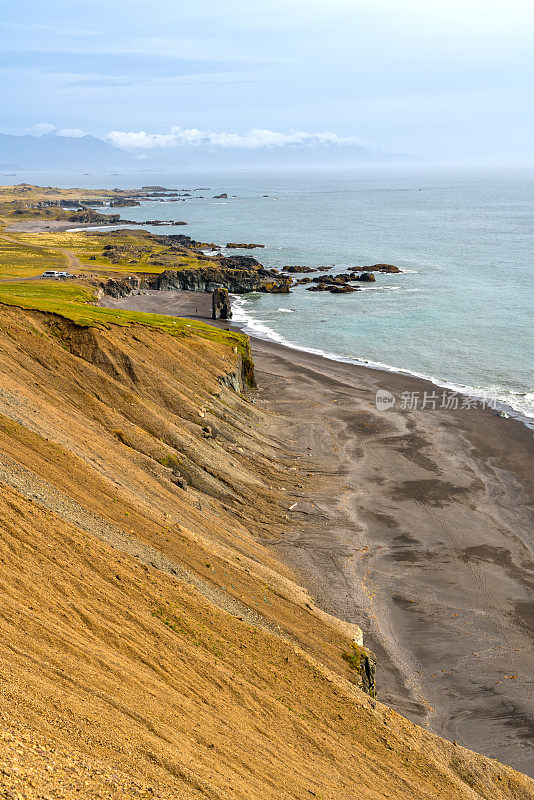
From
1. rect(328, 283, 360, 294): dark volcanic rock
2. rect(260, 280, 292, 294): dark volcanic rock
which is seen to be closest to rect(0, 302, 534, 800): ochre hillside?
rect(260, 280, 292, 294): dark volcanic rock

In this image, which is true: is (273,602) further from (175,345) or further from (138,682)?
(175,345)

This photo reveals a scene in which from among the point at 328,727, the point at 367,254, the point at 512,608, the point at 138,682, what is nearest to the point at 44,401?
the point at 138,682

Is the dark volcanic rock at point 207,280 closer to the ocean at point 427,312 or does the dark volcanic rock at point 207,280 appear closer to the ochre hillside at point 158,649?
the ocean at point 427,312

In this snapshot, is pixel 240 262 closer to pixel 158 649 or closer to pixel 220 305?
pixel 220 305

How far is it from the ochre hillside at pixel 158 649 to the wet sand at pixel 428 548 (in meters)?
2.88

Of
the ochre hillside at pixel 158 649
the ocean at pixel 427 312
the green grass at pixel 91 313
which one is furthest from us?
the ocean at pixel 427 312

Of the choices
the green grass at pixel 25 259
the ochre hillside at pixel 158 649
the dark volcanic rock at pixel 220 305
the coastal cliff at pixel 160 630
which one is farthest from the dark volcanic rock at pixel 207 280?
the ochre hillside at pixel 158 649

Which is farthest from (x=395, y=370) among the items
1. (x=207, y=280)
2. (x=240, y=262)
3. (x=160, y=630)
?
(x=240, y=262)

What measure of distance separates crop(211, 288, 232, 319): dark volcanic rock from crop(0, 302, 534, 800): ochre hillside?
55.4 metres

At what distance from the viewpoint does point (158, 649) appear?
1845 cm

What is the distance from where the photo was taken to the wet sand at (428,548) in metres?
25.4

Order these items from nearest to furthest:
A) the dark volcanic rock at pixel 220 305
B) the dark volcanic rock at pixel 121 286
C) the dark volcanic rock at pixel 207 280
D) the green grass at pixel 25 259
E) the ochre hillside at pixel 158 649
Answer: the ochre hillside at pixel 158 649
the dark volcanic rock at pixel 220 305
the dark volcanic rock at pixel 121 286
the green grass at pixel 25 259
the dark volcanic rock at pixel 207 280

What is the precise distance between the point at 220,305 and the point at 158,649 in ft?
243

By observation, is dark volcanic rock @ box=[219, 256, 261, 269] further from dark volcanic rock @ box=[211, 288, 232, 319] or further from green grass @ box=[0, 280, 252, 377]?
green grass @ box=[0, 280, 252, 377]
